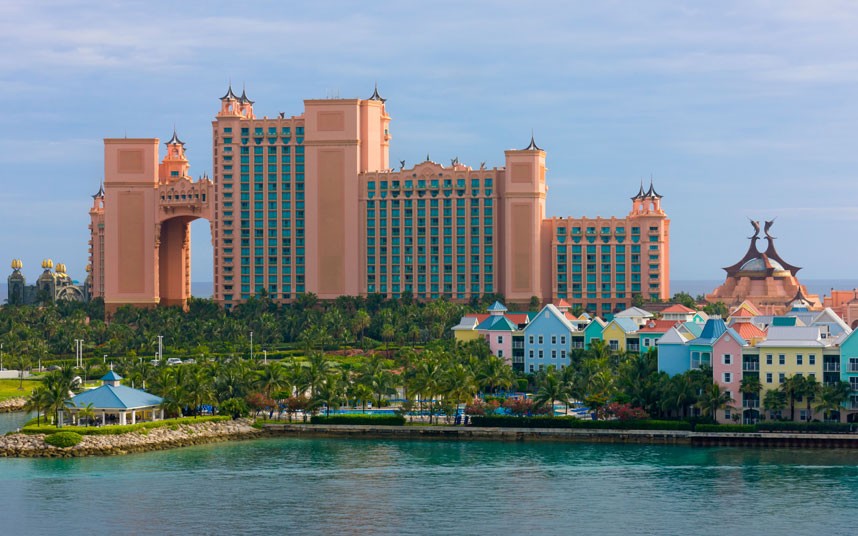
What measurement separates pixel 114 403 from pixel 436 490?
30160 millimetres

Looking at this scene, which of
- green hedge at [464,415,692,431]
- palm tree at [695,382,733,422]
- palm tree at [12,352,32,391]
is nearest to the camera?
green hedge at [464,415,692,431]

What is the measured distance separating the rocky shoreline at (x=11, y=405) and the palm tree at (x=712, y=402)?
197ft

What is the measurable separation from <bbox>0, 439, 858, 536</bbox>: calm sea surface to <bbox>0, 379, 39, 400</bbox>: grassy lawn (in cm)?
3823

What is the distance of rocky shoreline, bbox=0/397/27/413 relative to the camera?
5241 inches

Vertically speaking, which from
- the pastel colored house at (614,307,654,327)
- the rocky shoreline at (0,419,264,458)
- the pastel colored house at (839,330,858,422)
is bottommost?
the rocky shoreline at (0,419,264,458)

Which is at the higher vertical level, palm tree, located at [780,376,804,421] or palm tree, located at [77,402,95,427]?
palm tree, located at [780,376,804,421]

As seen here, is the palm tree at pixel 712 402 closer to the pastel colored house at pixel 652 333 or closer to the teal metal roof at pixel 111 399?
the pastel colored house at pixel 652 333

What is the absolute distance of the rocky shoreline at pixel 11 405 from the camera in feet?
437

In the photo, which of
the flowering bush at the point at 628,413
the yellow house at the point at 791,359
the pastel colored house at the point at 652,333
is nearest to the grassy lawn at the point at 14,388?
the pastel colored house at the point at 652,333

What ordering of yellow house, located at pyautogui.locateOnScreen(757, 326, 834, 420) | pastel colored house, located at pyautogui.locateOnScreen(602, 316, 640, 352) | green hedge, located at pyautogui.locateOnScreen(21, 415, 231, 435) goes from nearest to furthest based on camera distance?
green hedge, located at pyautogui.locateOnScreen(21, 415, 231, 435) → yellow house, located at pyautogui.locateOnScreen(757, 326, 834, 420) → pastel colored house, located at pyautogui.locateOnScreen(602, 316, 640, 352)

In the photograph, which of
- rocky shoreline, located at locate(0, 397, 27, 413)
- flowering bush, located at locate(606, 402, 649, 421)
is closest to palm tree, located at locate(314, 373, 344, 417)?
flowering bush, located at locate(606, 402, 649, 421)

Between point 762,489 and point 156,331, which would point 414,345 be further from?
point 762,489

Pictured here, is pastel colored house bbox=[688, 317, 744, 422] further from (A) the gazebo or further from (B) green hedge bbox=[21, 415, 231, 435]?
(A) the gazebo

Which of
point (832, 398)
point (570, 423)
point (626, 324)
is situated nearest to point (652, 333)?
point (626, 324)
